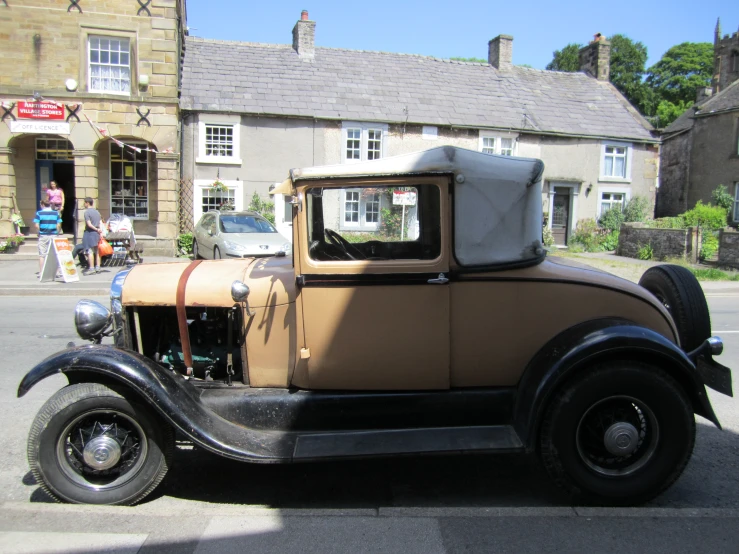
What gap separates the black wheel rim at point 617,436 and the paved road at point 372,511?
1.06 feet

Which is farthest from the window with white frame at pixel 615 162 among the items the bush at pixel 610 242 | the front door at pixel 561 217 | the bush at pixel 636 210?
the bush at pixel 610 242

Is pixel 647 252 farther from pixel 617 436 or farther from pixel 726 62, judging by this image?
pixel 726 62

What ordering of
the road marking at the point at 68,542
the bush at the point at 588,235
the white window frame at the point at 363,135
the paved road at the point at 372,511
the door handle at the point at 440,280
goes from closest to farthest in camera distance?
the road marking at the point at 68,542 < the paved road at the point at 372,511 < the door handle at the point at 440,280 < the white window frame at the point at 363,135 < the bush at the point at 588,235

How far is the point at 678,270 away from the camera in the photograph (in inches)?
163

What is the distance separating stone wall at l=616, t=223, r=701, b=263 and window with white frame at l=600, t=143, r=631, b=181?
475 centimetres

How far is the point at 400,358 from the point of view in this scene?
357 cm

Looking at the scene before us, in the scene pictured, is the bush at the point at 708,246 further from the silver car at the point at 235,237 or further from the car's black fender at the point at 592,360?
the car's black fender at the point at 592,360

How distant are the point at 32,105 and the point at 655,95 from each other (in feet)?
179

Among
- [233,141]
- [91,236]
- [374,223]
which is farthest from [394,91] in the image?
[374,223]

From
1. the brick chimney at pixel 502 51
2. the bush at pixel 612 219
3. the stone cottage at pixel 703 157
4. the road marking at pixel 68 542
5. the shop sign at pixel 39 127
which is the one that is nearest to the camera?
the road marking at pixel 68 542

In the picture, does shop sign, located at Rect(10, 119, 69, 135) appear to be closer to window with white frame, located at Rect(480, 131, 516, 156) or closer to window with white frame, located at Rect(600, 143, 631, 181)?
window with white frame, located at Rect(480, 131, 516, 156)

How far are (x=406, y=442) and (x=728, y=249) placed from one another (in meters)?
16.8

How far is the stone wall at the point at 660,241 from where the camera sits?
1809 cm

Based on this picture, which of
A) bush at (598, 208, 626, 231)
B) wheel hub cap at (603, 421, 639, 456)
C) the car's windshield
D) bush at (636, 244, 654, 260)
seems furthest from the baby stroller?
bush at (598, 208, 626, 231)
